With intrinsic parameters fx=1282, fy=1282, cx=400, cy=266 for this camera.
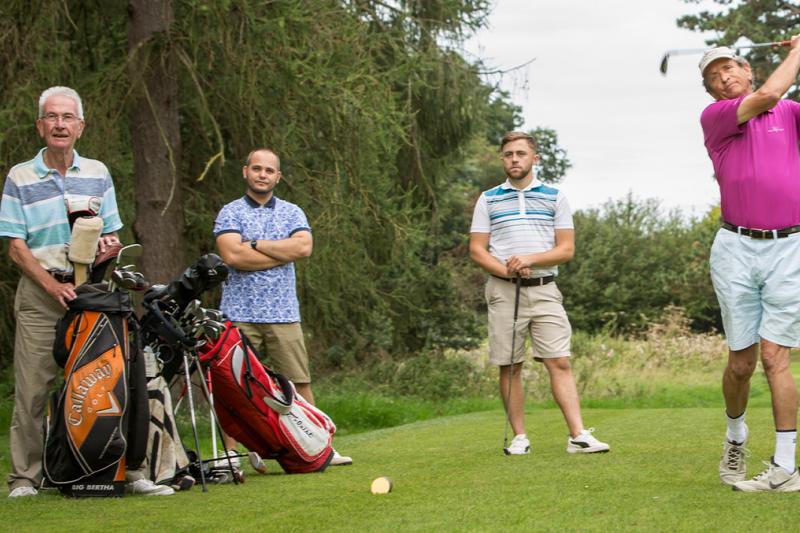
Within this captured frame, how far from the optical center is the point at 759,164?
21.0 ft

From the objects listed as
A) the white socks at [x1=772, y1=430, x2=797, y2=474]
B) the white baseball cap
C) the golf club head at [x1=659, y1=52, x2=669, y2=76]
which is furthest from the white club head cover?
the white socks at [x1=772, y1=430, x2=797, y2=474]

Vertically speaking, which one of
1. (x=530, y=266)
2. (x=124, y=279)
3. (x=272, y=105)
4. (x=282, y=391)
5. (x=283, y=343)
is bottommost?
(x=282, y=391)

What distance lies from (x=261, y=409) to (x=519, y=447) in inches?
74.0

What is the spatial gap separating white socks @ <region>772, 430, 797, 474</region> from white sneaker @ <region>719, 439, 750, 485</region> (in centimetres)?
29

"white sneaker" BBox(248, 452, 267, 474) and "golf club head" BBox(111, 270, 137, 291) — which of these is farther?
"white sneaker" BBox(248, 452, 267, 474)

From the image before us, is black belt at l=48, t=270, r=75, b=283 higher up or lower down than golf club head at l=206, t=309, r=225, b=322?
higher up

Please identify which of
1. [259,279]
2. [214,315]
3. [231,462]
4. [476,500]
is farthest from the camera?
[259,279]

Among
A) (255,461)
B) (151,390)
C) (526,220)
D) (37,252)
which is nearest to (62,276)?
(37,252)

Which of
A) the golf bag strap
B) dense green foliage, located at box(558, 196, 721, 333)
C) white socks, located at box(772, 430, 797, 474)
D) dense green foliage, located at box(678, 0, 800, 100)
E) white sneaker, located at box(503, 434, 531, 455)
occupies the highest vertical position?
dense green foliage, located at box(678, 0, 800, 100)

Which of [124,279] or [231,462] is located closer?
[124,279]

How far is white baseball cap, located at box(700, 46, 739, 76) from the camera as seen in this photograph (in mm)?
6582

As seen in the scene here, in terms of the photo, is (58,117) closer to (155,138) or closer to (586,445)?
(586,445)

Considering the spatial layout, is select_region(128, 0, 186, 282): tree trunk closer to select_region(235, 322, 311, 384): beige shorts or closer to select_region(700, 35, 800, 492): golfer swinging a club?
select_region(235, 322, 311, 384): beige shorts

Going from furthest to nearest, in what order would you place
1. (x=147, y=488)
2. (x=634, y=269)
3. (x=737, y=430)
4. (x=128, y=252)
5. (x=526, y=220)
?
(x=634, y=269), (x=526, y=220), (x=128, y=252), (x=147, y=488), (x=737, y=430)
